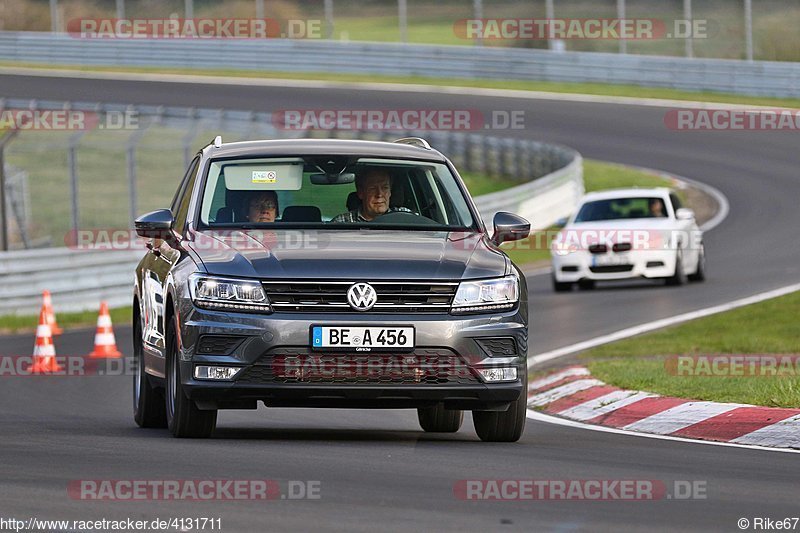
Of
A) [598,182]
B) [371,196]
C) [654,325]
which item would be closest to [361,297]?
[371,196]

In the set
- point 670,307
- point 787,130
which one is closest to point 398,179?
point 670,307

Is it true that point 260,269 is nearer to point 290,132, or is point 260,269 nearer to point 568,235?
point 568,235

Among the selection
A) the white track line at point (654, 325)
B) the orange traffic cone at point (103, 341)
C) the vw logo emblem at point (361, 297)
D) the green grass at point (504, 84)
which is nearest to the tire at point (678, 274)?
the white track line at point (654, 325)

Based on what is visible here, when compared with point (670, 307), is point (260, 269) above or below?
above

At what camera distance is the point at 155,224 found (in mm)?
10172

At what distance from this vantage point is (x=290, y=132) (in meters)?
33.0

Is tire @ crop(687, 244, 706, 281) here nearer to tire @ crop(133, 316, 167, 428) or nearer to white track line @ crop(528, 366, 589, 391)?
white track line @ crop(528, 366, 589, 391)

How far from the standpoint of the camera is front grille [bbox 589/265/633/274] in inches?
935

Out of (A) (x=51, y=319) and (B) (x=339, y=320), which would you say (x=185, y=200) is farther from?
(A) (x=51, y=319)

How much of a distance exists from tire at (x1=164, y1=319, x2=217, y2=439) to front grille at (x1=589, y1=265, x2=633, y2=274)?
1444cm

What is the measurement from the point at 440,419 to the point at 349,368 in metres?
1.98

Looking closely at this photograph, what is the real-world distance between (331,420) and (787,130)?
32625mm

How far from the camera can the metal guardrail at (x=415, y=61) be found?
45.1 meters

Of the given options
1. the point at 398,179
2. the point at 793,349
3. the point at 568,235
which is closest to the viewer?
the point at 398,179
